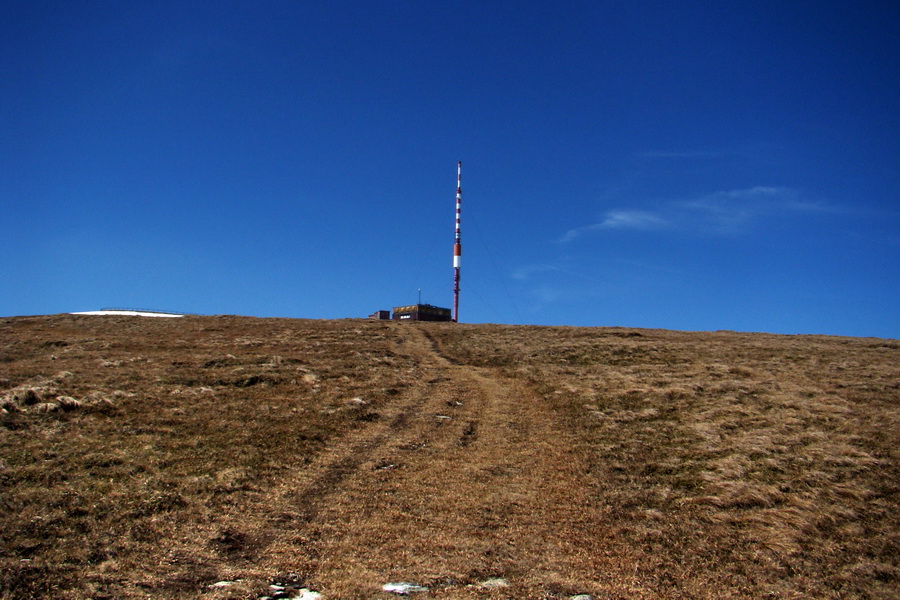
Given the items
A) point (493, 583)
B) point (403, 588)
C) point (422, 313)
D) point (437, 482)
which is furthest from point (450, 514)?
point (422, 313)

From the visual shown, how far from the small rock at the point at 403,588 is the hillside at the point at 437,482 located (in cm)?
10

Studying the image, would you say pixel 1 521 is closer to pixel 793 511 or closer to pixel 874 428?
pixel 793 511

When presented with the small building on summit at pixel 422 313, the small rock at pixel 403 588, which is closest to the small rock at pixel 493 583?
the small rock at pixel 403 588

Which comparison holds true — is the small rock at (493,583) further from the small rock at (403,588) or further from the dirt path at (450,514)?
the small rock at (403,588)

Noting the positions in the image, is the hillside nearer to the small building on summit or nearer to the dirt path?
the dirt path

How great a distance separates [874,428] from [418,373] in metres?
19.4

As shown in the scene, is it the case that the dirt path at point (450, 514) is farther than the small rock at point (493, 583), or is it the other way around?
the dirt path at point (450, 514)

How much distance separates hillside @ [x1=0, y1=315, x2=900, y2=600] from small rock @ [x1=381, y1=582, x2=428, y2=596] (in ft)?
0.34

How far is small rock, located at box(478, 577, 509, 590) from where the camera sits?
839 cm

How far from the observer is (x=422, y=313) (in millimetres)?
68062

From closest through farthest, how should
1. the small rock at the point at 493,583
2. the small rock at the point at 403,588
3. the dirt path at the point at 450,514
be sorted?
the small rock at the point at 403,588
the small rock at the point at 493,583
the dirt path at the point at 450,514

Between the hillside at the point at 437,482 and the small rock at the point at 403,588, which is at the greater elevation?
the hillside at the point at 437,482

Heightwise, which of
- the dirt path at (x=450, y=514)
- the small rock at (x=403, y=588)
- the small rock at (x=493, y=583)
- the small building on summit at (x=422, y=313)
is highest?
the small building on summit at (x=422, y=313)

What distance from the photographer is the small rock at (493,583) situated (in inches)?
330
